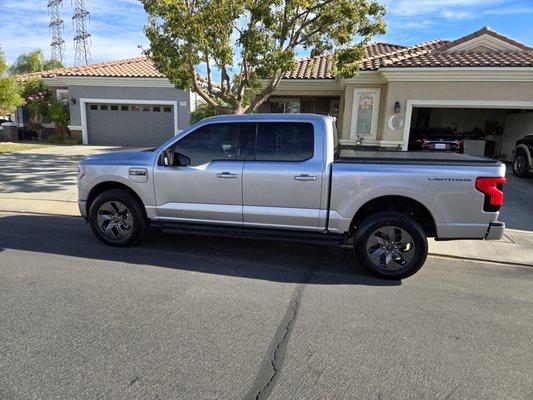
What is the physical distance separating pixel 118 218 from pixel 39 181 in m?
6.42

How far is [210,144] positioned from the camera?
5.13 metres

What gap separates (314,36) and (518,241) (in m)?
7.00

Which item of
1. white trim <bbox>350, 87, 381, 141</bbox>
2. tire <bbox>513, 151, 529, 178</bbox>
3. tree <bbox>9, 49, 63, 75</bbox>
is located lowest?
tire <bbox>513, 151, 529, 178</bbox>

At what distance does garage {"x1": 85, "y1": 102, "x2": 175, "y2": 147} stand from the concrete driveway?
4.34m

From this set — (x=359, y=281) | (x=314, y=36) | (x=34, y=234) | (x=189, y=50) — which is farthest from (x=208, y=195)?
(x=314, y=36)

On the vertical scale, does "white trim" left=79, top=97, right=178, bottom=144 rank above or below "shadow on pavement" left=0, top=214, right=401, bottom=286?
above

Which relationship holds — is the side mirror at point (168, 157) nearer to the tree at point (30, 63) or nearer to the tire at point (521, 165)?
the tire at point (521, 165)

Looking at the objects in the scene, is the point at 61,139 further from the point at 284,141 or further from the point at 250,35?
the point at 284,141

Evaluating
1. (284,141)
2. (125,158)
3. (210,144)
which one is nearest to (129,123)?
(125,158)

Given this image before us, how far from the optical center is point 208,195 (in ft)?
16.7

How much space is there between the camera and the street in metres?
2.73

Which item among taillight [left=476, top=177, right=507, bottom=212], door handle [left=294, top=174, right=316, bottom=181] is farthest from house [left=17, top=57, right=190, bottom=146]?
taillight [left=476, top=177, right=507, bottom=212]

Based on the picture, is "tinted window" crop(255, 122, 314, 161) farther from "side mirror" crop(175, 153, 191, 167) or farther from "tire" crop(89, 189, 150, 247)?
"tire" crop(89, 189, 150, 247)

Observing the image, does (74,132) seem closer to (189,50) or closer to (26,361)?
(189,50)
